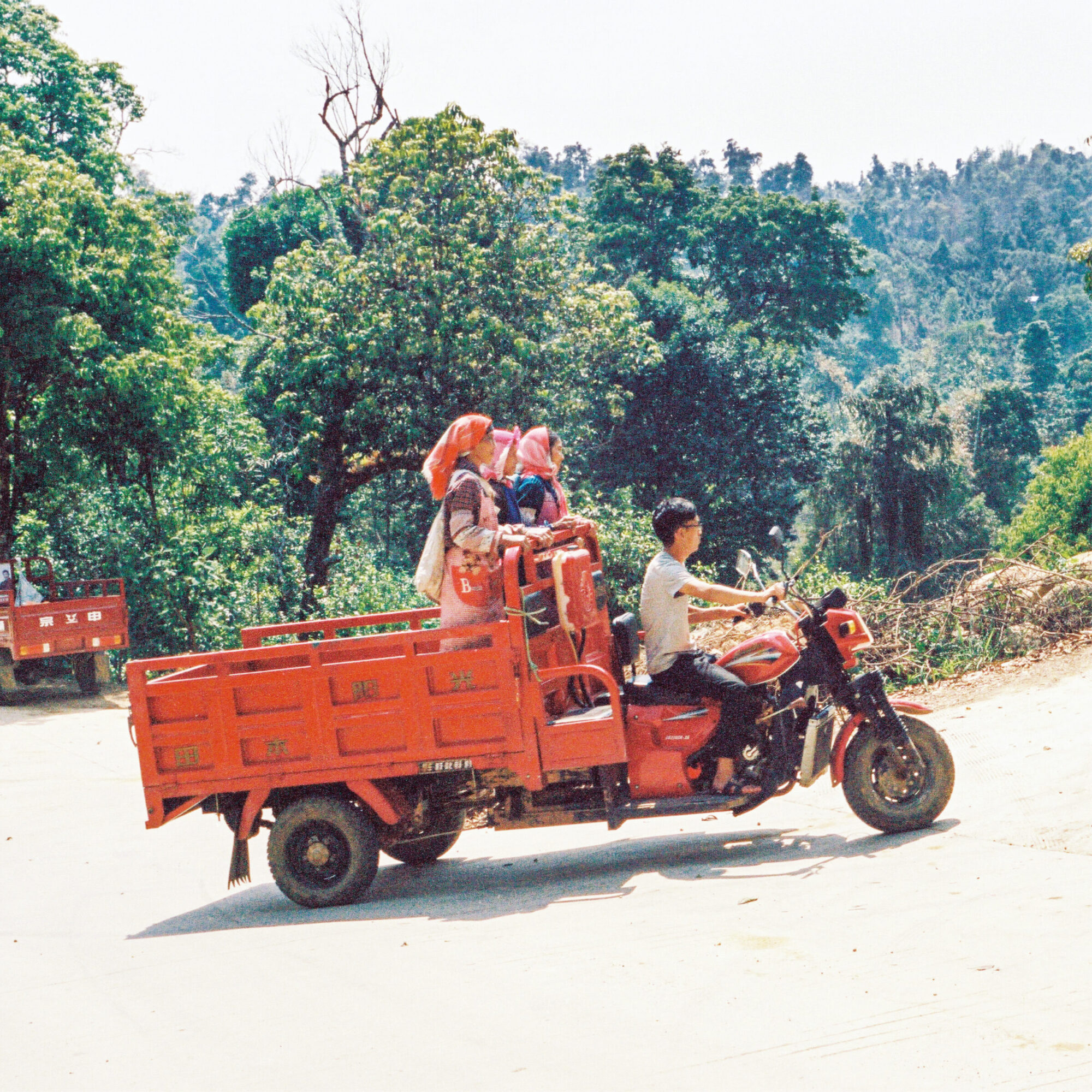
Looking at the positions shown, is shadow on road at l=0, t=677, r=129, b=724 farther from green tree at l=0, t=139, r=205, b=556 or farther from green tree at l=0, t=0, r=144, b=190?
green tree at l=0, t=0, r=144, b=190

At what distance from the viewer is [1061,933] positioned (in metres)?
4.59

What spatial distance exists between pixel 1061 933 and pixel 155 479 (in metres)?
19.0

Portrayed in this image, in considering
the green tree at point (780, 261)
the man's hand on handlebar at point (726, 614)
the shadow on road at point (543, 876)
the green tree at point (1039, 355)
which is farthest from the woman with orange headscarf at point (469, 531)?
the green tree at point (1039, 355)

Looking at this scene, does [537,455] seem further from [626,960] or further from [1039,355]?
[1039,355]

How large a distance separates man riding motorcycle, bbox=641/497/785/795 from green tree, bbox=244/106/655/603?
1387 cm

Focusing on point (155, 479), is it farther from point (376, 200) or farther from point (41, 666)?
point (376, 200)

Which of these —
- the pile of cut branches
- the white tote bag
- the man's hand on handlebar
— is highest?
the white tote bag

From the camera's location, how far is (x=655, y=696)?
6.54 m

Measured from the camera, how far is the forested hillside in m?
19.2

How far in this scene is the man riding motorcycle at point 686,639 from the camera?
253 inches

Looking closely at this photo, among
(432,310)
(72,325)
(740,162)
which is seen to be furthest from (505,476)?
(740,162)

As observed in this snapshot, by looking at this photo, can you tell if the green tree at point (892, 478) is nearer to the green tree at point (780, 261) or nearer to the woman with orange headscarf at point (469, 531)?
the green tree at point (780, 261)

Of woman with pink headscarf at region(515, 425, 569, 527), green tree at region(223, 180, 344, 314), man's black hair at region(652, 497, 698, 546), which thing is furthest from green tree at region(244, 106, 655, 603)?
green tree at region(223, 180, 344, 314)

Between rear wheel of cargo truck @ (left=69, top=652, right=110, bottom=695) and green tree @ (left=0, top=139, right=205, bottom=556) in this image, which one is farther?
green tree @ (left=0, top=139, right=205, bottom=556)
